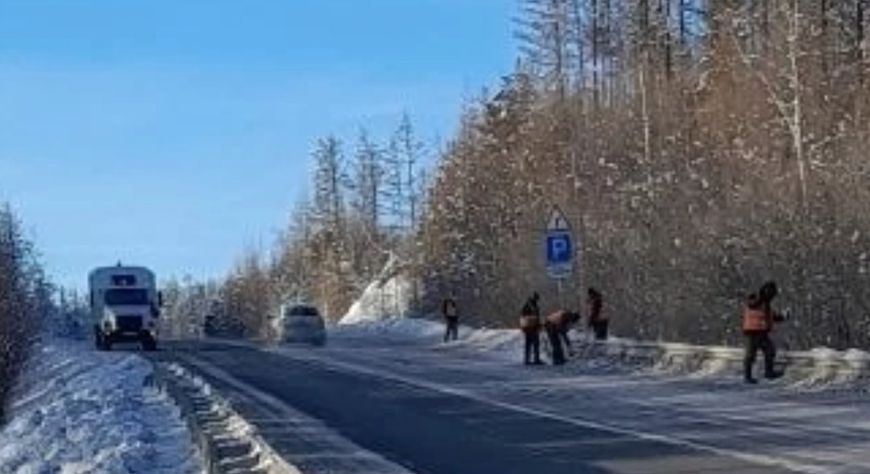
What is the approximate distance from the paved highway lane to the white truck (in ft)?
56.4

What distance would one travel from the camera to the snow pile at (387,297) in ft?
331

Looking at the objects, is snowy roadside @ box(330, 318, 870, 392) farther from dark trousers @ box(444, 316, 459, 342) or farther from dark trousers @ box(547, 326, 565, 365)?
dark trousers @ box(444, 316, 459, 342)

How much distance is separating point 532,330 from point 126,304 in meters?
25.1

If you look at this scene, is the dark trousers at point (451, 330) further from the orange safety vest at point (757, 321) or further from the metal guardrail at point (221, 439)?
the orange safety vest at point (757, 321)

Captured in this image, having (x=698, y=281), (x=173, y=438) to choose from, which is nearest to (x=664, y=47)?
(x=698, y=281)

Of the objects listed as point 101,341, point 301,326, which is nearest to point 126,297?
point 101,341

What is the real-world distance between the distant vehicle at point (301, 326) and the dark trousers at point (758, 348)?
3563 cm

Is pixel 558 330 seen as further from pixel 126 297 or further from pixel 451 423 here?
pixel 126 297

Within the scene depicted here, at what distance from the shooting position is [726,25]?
6975 centimetres

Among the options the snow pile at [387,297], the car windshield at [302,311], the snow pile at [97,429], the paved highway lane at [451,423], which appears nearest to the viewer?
the paved highway lane at [451,423]

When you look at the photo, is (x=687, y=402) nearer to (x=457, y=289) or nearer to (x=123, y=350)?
(x=123, y=350)

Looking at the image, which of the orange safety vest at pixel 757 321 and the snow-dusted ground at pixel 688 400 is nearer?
the snow-dusted ground at pixel 688 400

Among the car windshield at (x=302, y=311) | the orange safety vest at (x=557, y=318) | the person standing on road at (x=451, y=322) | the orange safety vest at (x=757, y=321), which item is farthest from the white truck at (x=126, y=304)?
the orange safety vest at (x=757, y=321)

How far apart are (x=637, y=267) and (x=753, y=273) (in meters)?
10.8
